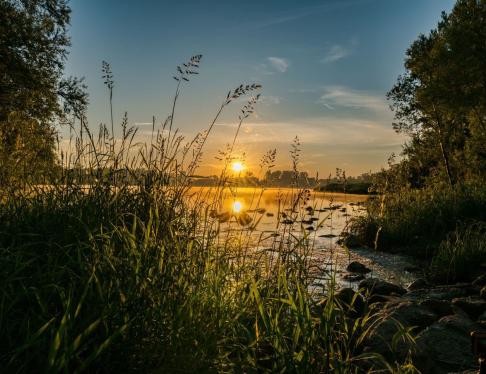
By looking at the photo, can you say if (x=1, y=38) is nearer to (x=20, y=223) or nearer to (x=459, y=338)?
(x=20, y=223)

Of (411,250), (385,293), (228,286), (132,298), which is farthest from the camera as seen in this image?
(411,250)

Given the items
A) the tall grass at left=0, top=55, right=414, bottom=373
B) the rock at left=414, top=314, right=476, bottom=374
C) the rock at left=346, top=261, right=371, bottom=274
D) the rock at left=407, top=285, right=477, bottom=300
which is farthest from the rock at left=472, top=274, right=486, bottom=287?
the tall grass at left=0, top=55, right=414, bottom=373

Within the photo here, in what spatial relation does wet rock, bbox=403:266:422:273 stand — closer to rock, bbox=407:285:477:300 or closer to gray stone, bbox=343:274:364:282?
gray stone, bbox=343:274:364:282

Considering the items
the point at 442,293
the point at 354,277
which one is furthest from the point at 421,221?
the point at 442,293

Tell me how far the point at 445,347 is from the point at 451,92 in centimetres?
2698

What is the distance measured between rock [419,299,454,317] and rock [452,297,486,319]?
47 cm

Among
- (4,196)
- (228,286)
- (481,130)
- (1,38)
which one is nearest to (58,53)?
(1,38)

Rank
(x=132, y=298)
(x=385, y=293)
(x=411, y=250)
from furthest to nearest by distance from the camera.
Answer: (x=411, y=250)
(x=385, y=293)
(x=132, y=298)

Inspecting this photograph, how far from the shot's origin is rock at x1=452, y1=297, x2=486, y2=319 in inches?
277

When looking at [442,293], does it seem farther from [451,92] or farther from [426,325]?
[451,92]

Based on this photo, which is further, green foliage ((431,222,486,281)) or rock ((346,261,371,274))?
rock ((346,261,371,274))

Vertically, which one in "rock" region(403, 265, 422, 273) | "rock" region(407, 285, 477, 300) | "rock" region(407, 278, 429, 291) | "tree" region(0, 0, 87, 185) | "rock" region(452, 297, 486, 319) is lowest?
"rock" region(403, 265, 422, 273)

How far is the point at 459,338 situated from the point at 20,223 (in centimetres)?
520

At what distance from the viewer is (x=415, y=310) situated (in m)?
6.19
